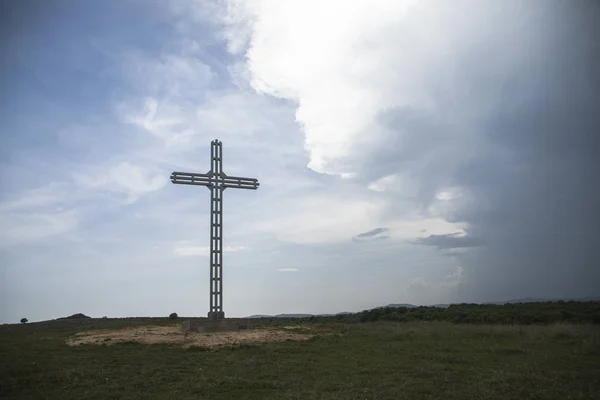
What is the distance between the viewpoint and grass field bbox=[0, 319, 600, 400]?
39.1 ft

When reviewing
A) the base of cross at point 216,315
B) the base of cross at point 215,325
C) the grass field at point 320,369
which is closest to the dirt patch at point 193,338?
the base of cross at point 215,325

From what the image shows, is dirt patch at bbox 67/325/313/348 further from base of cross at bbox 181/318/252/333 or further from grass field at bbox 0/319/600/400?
grass field at bbox 0/319/600/400

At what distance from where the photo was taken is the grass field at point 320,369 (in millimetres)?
11906

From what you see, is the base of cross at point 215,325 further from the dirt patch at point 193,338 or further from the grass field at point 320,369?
the grass field at point 320,369

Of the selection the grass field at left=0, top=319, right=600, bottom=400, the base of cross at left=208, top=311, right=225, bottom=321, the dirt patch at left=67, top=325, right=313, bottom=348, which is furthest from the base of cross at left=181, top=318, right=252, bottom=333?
the grass field at left=0, top=319, right=600, bottom=400

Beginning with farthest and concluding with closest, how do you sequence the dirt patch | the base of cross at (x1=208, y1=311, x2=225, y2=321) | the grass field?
1. the base of cross at (x1=208, y1=311, x2=225, y2=321)
2. the dirt patch
3. the grass field

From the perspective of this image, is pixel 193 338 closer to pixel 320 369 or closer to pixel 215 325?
pixel 215 325

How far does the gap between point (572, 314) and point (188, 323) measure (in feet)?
97.2

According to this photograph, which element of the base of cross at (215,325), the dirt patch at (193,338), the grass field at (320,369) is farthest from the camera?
the base of cross at (215,325)

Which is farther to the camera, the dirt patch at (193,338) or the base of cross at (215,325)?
the base of cross at (215,325)

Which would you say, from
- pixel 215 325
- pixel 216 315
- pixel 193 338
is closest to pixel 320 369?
pixel 193 338

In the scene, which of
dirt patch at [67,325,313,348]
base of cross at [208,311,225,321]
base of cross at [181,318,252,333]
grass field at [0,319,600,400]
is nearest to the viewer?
grass field at [0,319,600,400]

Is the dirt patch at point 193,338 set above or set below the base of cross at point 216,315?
below

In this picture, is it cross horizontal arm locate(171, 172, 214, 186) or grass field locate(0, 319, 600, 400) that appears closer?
grass field locate(0, 319, 600, 400)
